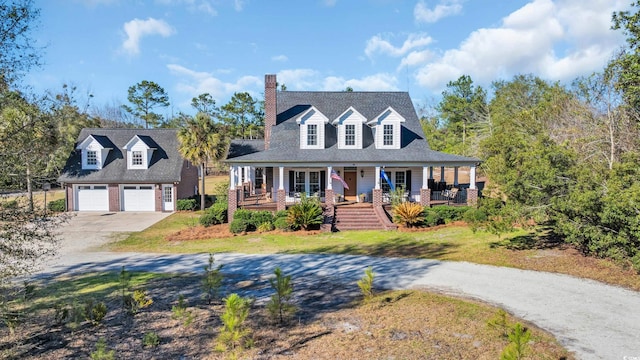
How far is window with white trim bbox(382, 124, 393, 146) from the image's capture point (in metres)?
24.1

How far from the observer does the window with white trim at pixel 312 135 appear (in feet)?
78.9

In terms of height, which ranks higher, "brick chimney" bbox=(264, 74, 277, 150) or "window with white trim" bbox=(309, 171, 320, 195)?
"brick chimney" bbox=(264, 74, 277, 150)

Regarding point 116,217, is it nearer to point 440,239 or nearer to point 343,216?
point 343,216

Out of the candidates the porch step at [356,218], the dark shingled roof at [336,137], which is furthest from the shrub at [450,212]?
the porch step at [356,218]

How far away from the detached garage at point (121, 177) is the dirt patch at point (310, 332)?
20.2 m

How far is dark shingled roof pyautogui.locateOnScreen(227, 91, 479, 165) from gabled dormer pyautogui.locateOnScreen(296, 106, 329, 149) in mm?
490

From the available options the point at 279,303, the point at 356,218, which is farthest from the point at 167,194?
the point at 279,303

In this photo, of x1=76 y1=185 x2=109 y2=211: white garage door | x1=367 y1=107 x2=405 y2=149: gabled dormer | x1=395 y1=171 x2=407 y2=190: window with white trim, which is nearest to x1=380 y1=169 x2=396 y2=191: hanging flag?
x1=395 y1=171 x2=407 y2=190: window with white trim

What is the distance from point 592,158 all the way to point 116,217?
27.9 m

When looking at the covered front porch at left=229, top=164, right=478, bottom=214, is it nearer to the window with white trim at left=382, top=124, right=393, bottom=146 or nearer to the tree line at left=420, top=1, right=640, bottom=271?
the window with white trim at left=382, top=124, right=393, bottom=146

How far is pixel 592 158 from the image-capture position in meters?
15.4

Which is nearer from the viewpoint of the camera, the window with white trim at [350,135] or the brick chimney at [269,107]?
the window with white trim at [350,135]

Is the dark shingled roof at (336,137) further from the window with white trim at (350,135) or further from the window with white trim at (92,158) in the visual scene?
the window with white trim at (92,158)

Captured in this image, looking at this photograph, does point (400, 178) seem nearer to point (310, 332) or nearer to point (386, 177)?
point (386, 177)
